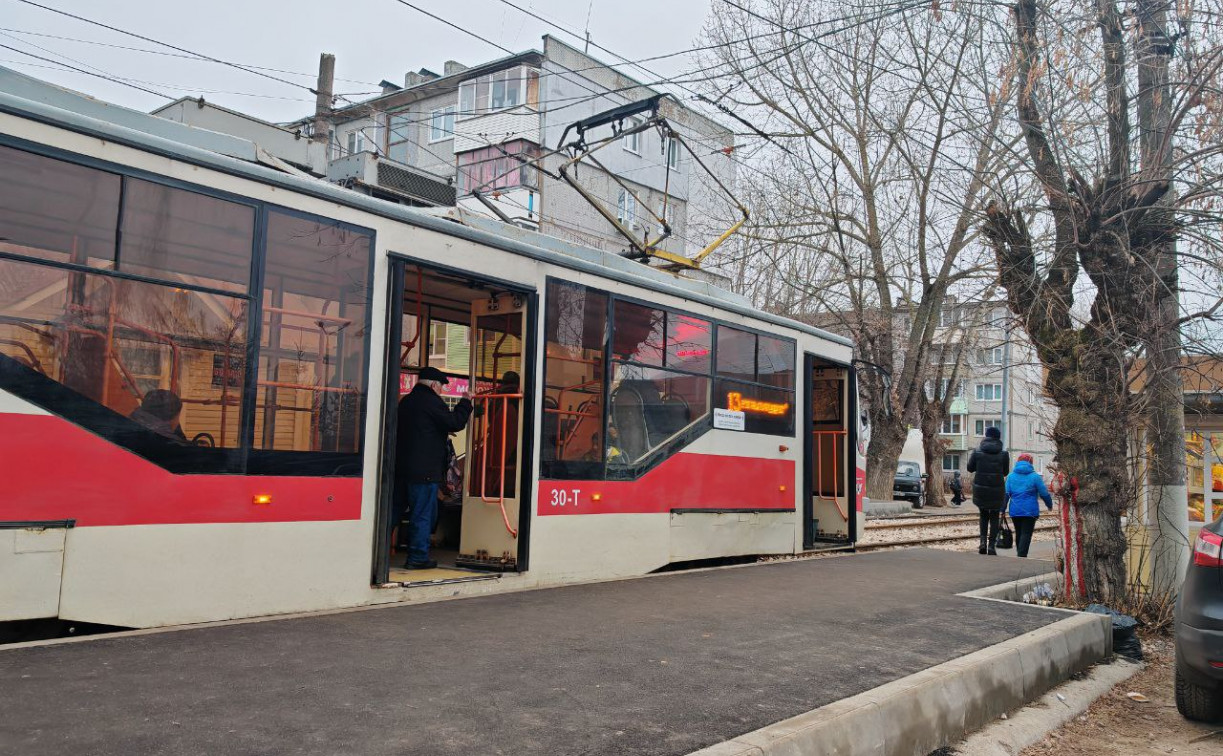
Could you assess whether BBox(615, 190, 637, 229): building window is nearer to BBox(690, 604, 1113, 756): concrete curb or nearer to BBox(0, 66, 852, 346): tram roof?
BBox(0, 66, 852, 346): tram roof

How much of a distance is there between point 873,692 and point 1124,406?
15.9 ft

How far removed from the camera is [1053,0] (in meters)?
8.16

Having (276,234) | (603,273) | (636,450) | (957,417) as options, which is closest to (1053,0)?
(603,273)

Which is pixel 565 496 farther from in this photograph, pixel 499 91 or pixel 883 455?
pixel 499 91

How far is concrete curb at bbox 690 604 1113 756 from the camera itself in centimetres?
381

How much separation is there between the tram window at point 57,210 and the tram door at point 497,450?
10.9ft

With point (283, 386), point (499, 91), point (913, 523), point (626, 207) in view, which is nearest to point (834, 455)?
point (283, 386)

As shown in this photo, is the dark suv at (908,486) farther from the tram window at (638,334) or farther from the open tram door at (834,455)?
the tram window at (638,334)

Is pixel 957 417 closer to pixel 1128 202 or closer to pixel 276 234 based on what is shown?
pixel 1128 202

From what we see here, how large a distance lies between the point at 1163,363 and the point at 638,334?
452cm

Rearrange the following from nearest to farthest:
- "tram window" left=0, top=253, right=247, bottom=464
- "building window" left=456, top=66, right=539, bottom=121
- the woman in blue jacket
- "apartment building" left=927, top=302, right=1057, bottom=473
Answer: "tram window" left=0, top=253, right=247, bottom=464 → "apartment building" left=927, top=302, right=1057, bottom=473 → the woman in blue jacket → "building window" left=456, top=66, right=539, bottom=121

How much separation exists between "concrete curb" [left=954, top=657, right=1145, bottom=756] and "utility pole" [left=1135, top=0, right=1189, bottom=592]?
5.01 ft

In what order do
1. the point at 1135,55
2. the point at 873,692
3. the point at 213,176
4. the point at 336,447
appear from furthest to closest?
the point at 1135,55
the point at 336,447
the point at 213,176
the point at 873,692

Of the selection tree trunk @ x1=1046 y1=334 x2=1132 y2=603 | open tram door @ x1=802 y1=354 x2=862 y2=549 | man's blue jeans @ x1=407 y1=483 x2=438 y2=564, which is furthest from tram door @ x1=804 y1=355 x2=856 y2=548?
man's blue jeans @ x1=407 y1=483 x2=438 y2=564
